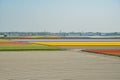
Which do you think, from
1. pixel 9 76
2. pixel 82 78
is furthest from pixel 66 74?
pixel 9 76

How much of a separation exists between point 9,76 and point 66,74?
2.31 m

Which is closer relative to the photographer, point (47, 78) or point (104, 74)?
point (47, 78)

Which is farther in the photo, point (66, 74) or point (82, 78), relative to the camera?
point (66, 74)

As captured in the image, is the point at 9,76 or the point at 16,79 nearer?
the point at 16,79

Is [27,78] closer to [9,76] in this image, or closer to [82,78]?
[9,76]

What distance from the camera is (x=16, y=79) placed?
38.3ft

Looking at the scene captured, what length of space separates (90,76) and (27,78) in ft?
8.07

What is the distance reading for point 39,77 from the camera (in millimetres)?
12250

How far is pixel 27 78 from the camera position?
39.1 feet

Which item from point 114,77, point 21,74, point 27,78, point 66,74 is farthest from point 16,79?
point 114,77

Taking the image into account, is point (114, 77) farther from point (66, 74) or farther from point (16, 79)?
point (16, 79)

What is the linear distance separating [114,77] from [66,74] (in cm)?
201

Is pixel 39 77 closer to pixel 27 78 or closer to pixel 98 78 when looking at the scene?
pixel 27 78

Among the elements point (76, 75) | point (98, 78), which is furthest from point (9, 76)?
point (98, 78)
